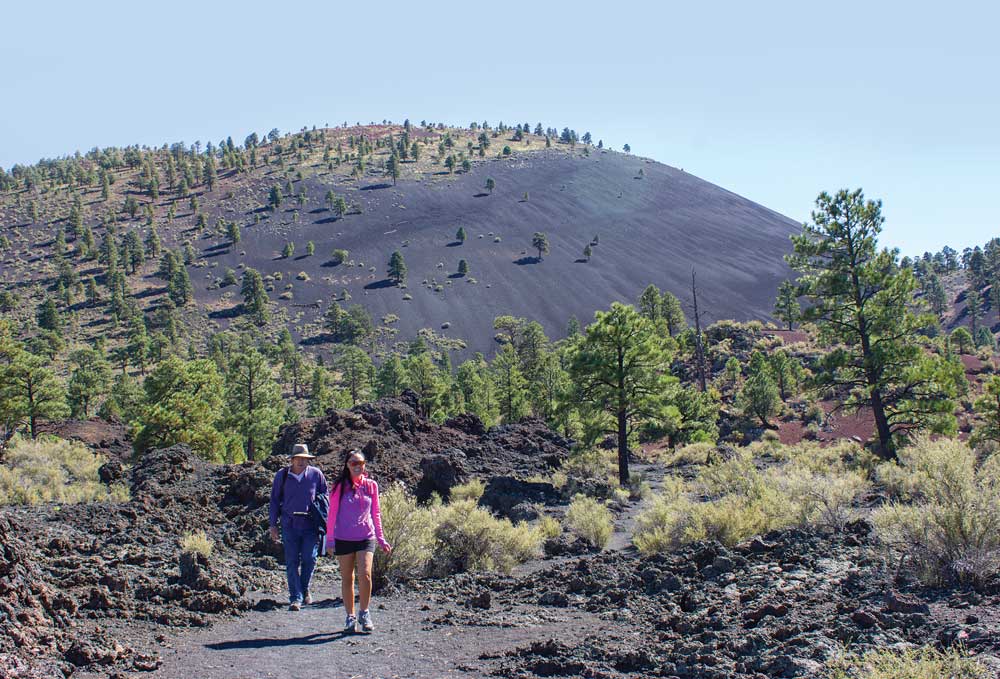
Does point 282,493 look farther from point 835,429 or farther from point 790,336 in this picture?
point 790,336

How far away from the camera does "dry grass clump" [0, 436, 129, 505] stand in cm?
1372

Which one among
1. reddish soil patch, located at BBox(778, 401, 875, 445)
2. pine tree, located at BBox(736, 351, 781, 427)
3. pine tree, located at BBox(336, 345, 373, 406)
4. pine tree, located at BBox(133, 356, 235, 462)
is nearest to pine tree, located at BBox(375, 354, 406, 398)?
pine tree, located at BBox(336, 345, 373, 406)

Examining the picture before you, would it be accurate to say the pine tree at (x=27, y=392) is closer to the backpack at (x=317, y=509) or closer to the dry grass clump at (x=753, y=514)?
the backpack at (x=317, y=509)

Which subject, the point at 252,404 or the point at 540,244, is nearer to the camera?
the point at 252,404

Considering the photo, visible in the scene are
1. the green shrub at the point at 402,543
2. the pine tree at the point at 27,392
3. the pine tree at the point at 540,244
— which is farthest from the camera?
the pine tree at the point at 540,244

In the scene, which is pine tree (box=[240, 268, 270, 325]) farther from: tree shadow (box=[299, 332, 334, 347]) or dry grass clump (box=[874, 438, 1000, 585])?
dry grass clump (box=[874, 438, 1000, 585])

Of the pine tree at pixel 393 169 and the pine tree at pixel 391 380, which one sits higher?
the pine tree at pixel 393 169

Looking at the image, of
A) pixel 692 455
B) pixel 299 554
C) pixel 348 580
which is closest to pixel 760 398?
pixel 692 455

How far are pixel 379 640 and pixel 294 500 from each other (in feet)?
5.37

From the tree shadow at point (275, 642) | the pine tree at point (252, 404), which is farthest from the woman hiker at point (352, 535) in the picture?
the pine tree at point (252, 404)

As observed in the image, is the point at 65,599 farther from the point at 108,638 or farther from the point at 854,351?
the point at 854,351

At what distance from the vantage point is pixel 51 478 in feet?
55.7

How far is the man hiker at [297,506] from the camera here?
668 centimetres

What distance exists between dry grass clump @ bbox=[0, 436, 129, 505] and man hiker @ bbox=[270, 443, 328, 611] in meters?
8.29
